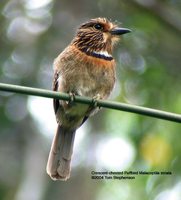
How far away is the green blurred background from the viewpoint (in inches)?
220

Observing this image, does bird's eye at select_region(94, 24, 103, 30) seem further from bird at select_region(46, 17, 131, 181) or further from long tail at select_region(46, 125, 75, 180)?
long tail at select_region(46, 125, 75, 180)

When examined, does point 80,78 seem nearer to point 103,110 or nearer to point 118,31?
point 118,31

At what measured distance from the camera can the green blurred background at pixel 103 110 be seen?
5578 millimetres

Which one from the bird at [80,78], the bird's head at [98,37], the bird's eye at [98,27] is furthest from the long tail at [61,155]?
the bird's eye at [98,27]

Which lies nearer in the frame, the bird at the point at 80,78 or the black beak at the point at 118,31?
the bird at the point at 80,78

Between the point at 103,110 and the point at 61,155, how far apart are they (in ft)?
5.47

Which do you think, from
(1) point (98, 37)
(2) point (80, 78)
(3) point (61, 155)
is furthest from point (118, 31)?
(3) point (61, 155)

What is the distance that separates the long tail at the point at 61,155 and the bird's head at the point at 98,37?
650 mm

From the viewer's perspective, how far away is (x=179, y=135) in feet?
18.2

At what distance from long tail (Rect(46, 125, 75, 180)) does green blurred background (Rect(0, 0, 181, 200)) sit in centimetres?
78

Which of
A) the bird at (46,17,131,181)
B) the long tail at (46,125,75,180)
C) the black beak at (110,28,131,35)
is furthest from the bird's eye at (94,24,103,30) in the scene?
the long tail at (46,125,75,180)

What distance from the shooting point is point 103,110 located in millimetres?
6387

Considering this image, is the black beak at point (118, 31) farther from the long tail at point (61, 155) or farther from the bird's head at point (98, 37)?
the long tail at point (61, 155)

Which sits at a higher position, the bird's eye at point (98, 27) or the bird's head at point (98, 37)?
the bird's eye at point (98, 27)
